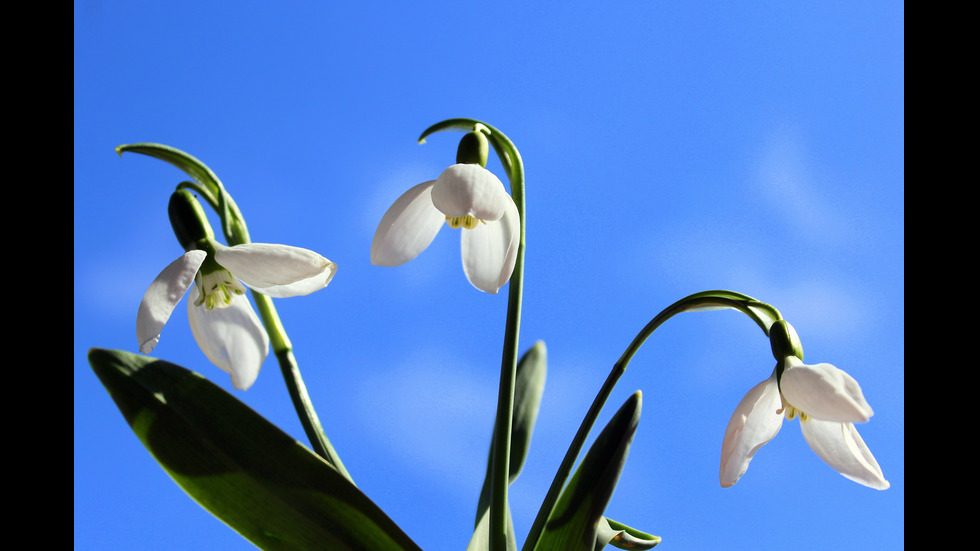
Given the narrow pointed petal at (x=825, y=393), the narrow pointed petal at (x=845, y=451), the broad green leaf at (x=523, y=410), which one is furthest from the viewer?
the broad green leaf at (x=523, y=410)

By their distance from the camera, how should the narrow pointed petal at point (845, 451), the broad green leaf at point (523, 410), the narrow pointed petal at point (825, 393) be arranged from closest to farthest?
1. the narrow pointed petal at point (825, 393)
2. the narrow pointed petal at point (845, 451)
3. the broad green leaf at point (523, 410)

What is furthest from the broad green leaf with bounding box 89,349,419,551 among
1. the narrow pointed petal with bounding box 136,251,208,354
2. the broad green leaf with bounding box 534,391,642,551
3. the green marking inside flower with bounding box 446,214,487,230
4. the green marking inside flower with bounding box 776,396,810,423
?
the green marking inside flower with bounding box 776,396,810,423

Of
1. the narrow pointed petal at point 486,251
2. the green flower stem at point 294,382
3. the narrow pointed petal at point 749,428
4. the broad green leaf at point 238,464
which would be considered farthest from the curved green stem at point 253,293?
the narrow pointed petal at point 749,428

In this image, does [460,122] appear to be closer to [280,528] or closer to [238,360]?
[238,360]

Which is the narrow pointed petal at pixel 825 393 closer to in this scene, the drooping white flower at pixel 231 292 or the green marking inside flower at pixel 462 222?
the green marking inside flower at pixel 462 222

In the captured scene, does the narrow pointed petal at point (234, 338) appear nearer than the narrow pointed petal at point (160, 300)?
No

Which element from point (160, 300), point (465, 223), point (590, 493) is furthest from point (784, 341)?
point (160, 300)
